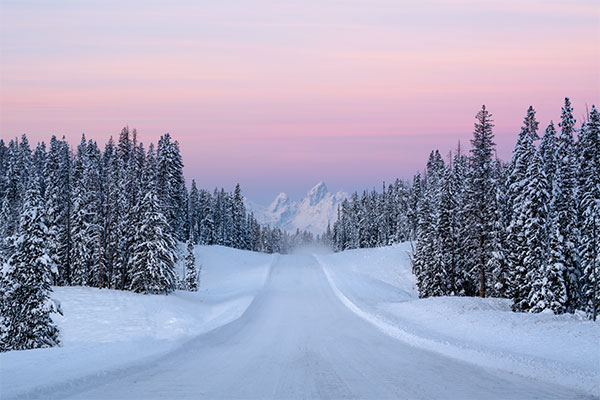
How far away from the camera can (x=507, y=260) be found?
38.5 m

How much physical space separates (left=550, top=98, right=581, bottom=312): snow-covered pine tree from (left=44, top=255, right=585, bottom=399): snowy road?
1852 cm

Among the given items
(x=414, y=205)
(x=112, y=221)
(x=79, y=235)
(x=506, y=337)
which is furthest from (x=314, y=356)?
(x=414, y=205)

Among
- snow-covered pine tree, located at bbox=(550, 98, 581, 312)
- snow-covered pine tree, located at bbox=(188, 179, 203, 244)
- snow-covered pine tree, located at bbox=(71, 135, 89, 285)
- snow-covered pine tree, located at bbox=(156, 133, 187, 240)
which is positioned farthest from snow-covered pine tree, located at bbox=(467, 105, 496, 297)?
snow-covered pine tree, located at bbox=(188, 179, 203, 244)

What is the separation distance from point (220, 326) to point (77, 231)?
107 ft

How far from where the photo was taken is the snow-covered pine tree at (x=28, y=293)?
78.2 ft

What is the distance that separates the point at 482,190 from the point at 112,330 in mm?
30001

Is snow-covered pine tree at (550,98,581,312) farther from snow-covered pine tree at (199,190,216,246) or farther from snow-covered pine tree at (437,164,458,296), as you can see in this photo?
snow-covered pine tree at (199,190,216,246)

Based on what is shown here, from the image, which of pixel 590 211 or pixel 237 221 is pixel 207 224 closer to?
pixel 237 221

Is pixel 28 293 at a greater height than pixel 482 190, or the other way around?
pixel 482 190

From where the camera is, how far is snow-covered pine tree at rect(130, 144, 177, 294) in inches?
1422

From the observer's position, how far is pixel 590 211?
3197cm

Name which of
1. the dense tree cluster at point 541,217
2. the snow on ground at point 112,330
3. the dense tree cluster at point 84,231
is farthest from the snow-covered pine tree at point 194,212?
the dense tree cluster at point 541,217

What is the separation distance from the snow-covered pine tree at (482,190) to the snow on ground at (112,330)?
771 inches

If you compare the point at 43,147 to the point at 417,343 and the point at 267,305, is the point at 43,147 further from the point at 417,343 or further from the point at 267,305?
the point at 417,343
